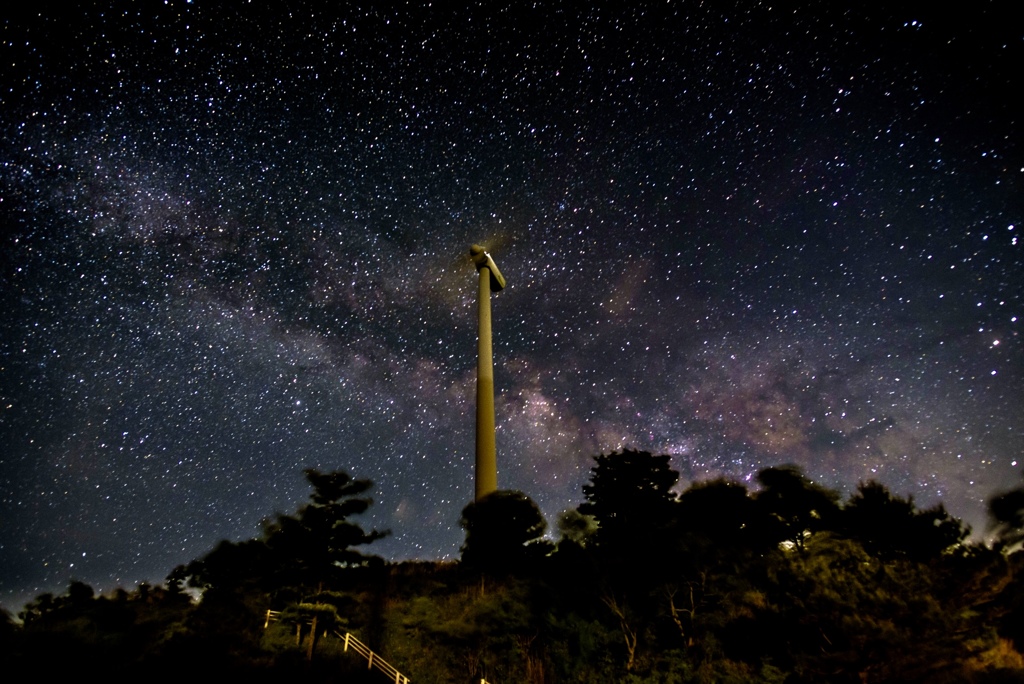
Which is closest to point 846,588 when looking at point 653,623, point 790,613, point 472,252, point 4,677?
point 790,613

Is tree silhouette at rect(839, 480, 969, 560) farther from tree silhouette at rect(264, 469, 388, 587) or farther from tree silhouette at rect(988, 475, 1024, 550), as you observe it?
tree silhouette at rect(264, 469, 388, 587)

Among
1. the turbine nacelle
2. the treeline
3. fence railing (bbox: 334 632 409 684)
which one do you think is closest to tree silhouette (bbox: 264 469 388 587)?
the treeline

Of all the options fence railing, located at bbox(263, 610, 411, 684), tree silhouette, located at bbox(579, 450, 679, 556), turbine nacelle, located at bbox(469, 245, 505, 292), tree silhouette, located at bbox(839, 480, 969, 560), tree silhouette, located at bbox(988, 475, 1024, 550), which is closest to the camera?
tree silhouette, located at bbox(988, 475, 1024, 550)

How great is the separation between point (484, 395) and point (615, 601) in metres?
25.7

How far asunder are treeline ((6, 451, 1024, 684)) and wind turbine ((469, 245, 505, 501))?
25.3 ft

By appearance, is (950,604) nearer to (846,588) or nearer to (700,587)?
(846,588)

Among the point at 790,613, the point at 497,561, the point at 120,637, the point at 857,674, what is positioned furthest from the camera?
the point at 497,561

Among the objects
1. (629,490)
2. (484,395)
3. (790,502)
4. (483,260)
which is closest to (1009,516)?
(790,502)

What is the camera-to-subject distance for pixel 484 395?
43469 millimetres

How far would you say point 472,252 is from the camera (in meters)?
57.0

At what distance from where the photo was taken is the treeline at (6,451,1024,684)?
1216 cm

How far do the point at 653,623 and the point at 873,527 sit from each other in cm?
1577

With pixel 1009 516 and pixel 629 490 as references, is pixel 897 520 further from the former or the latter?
pixel 1009 516

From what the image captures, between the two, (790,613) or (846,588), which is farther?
(790,613)
